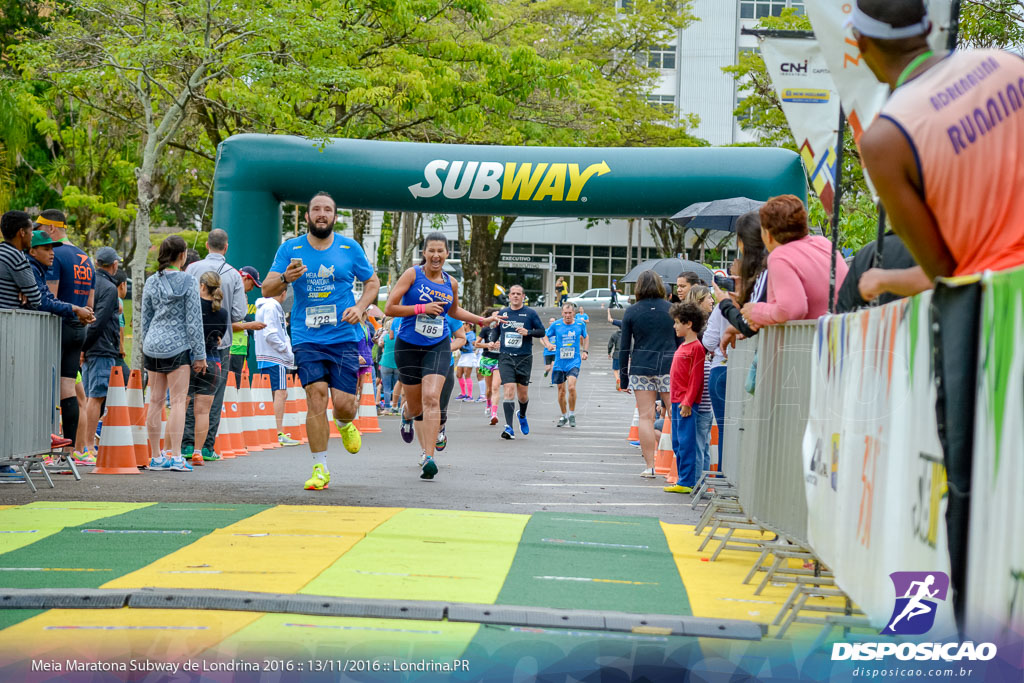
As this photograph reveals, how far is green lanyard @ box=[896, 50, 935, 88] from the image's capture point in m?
3.39

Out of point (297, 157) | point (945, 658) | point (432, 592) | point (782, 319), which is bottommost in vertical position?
point (432, 592)

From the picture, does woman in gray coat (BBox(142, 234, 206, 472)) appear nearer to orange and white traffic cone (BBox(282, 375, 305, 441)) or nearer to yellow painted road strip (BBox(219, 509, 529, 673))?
yellow painted road strip (BBox(219, 509, 529, 673))

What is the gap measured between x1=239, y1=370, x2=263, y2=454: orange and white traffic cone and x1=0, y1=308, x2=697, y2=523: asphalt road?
0.38 metres

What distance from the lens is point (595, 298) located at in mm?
64375

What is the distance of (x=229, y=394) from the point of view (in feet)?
41.5

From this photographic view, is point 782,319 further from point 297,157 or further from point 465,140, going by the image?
point 465,140

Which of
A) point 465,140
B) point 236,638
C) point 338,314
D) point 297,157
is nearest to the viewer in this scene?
point 236,638

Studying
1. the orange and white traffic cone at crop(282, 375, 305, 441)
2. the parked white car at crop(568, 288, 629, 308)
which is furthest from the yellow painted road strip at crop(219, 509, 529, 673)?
the parked white car at crop(568, 288, 629, 308)

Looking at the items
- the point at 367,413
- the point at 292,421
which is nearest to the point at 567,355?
the point at 367,413

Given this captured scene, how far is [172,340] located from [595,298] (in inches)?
2156

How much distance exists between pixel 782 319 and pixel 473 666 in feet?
9.35

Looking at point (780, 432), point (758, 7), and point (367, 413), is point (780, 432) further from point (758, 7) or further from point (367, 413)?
point (758, 7)

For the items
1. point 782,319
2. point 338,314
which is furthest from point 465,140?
point 782,319

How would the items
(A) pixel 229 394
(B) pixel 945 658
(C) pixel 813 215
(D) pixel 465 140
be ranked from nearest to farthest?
(B) pixel 945 658
(A) pixel 229 394
(D) pixel 465 140
(C) pixel 813 215
